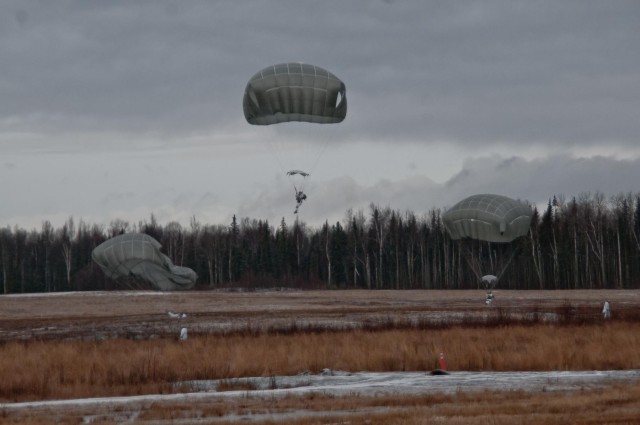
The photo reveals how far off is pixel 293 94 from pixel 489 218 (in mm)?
30443

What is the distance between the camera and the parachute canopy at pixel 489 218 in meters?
68.0

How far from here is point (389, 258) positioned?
114 metres

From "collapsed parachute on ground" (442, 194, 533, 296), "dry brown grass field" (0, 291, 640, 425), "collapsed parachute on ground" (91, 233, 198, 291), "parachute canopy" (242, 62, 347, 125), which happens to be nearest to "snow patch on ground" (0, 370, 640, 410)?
"dry brown grass field" (0, 291, 640, 425)

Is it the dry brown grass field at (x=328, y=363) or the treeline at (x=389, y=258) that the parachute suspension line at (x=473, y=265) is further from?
the dry brown grass field at (x=328, y=363)

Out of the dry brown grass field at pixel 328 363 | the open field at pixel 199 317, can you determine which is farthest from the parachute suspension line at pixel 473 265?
the dry brown grass field at pixel 328 363

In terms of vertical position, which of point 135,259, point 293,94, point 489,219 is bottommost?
point 135,259

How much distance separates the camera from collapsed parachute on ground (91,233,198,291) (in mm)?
72125

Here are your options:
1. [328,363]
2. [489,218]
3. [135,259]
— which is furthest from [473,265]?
[328,363]

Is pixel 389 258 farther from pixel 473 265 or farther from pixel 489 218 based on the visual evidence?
pixel 489 218

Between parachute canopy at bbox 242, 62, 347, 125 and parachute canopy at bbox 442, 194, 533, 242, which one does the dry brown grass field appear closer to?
parachute canopy at bbox 242, 62, 347, 125

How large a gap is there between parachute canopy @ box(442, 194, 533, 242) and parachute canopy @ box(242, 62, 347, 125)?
1098 inches

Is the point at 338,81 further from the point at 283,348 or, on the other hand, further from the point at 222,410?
the point at 222,410

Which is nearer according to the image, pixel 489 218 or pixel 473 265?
pixel 489 218

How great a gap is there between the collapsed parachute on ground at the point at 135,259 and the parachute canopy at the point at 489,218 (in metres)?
25.2
